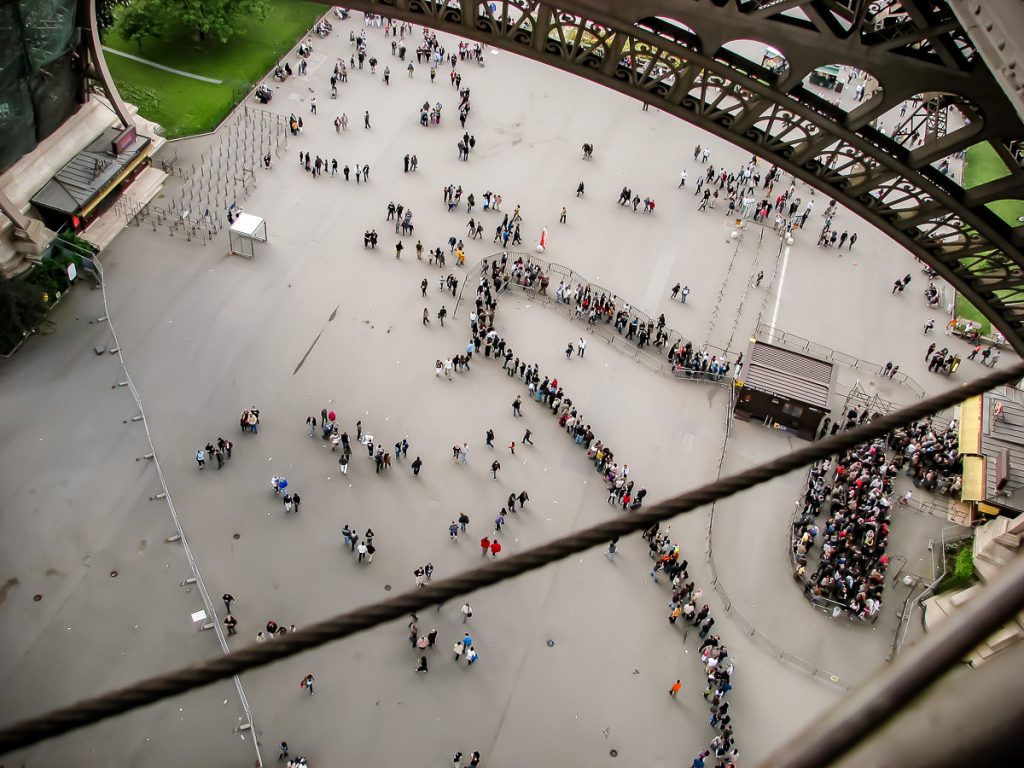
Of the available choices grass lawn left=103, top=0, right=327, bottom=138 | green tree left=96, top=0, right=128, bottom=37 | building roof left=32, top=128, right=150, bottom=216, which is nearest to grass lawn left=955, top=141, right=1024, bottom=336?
grass lawn left=103, top=0, right=327, bottom=138

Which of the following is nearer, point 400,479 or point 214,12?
point 400,479

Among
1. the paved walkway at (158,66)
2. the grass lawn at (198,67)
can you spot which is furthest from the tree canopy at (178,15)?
the grass lawn at (198,67)

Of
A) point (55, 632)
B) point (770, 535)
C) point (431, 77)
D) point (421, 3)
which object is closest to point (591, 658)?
point (770, 535)

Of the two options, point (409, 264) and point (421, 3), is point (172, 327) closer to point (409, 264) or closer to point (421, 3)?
point (409, 264)

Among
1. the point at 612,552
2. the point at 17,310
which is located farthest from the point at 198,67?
the point at 612,552

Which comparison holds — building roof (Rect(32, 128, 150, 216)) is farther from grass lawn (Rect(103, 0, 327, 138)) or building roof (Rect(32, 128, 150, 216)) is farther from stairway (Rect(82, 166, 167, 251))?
grass lawn (Rect(103, 0, 327, 138))

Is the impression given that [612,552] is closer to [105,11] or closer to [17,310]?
[17,310]

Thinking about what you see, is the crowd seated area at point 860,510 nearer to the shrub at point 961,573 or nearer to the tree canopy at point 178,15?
the shrub at point 961,573
